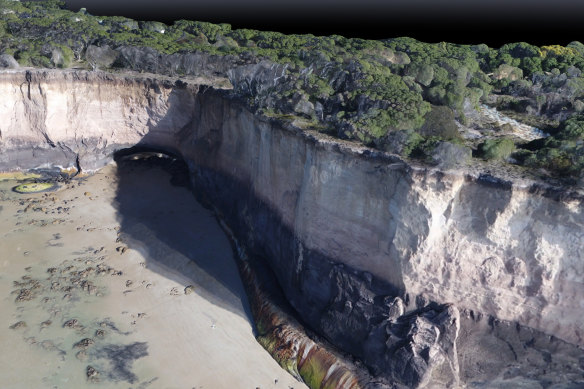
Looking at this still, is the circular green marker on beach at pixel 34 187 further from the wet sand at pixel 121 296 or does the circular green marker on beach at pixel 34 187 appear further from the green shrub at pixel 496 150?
the green shrub at pixel 496 150

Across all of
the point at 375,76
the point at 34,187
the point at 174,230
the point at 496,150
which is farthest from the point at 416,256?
the point at 34,187

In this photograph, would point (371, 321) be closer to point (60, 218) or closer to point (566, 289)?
point (566, 289)

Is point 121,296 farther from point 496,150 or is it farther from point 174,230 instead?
point 496,150

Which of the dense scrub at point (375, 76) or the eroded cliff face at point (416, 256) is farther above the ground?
the dense scrub at point (375, 76)

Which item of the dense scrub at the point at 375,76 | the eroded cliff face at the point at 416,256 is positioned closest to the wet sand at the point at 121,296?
the eroded cliff face at the point at 416,256

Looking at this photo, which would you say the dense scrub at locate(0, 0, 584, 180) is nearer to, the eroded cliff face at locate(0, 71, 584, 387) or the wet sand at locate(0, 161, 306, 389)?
the eroded cliff face at locate(0, 71, 584, 387)
